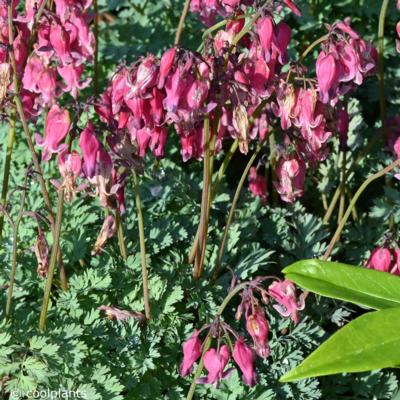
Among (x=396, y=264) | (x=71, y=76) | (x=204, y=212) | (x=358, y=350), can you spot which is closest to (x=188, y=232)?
(x=204, y=212)

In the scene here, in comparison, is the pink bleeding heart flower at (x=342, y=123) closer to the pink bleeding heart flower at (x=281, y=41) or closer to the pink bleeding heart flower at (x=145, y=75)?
the pink bleeding heart flower at (x=281, y=41)

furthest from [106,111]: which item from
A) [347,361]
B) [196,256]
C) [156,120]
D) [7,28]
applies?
[347,361]

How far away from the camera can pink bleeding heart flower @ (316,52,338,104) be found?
6.92 ft

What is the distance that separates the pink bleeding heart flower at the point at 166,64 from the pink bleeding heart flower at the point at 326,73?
1.33ft

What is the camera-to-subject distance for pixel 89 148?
2016 millimetres

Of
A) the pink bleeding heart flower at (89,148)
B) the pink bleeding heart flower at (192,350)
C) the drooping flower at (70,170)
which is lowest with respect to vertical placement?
the pink bleeding heart flower at (192,350)

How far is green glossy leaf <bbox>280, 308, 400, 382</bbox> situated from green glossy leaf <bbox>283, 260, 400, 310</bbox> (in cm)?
17

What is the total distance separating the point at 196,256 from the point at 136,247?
0.29m

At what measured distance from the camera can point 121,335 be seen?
7.89 feet

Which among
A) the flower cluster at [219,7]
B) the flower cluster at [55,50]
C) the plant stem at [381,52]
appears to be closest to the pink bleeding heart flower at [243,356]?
the flower cluster at [55,50]

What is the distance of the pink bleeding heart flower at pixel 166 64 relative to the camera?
6.57 feet

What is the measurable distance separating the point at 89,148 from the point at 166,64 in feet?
0.95

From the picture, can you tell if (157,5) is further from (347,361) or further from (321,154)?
(347,361)

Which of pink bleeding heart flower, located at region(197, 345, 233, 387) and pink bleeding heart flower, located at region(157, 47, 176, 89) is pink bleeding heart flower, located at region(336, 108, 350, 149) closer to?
pink bleeding heart flower, located at region(157, 47, 176, 89)
